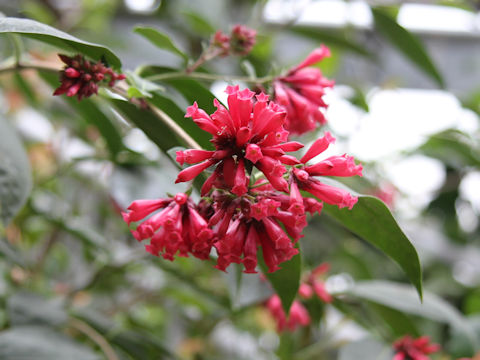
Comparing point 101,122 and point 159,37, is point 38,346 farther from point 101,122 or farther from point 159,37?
point 159,37

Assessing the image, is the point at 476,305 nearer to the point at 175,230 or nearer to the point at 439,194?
the point at 439,194

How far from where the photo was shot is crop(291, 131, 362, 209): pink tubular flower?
1.38ft

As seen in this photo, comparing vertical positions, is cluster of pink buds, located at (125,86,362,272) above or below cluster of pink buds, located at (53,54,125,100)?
below

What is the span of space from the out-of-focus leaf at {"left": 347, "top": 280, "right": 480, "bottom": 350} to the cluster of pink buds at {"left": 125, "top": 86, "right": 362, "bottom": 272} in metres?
0.42

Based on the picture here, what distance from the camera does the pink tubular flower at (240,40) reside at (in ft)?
2.10

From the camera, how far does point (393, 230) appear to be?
0.45m

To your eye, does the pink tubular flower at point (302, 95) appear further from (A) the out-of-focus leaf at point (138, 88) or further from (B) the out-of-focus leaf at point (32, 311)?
(B) the out-of-focus leaf at point (32, 311)

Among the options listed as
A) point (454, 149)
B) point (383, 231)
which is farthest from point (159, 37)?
point (454, 149)

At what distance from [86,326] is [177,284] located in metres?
0.44

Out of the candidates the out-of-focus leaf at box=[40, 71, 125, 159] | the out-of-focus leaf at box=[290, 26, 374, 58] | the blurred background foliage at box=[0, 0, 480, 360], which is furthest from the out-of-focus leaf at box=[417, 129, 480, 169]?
the out-of-focus leaf at box=[40, 71, 125, 159]

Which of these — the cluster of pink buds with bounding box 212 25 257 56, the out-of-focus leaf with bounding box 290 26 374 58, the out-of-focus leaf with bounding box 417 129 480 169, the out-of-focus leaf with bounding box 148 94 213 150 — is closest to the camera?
the out-of-focus leaf with bounding box 148 94 213 150

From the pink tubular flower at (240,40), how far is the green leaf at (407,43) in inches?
17.2

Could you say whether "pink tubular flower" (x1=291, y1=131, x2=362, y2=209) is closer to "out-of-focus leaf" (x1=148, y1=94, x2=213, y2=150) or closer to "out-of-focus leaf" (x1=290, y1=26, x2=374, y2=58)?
"out-of-focus leaf" (x1=148, y1=94, x2=213, y2=150)

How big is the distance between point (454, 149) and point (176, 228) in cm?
117
